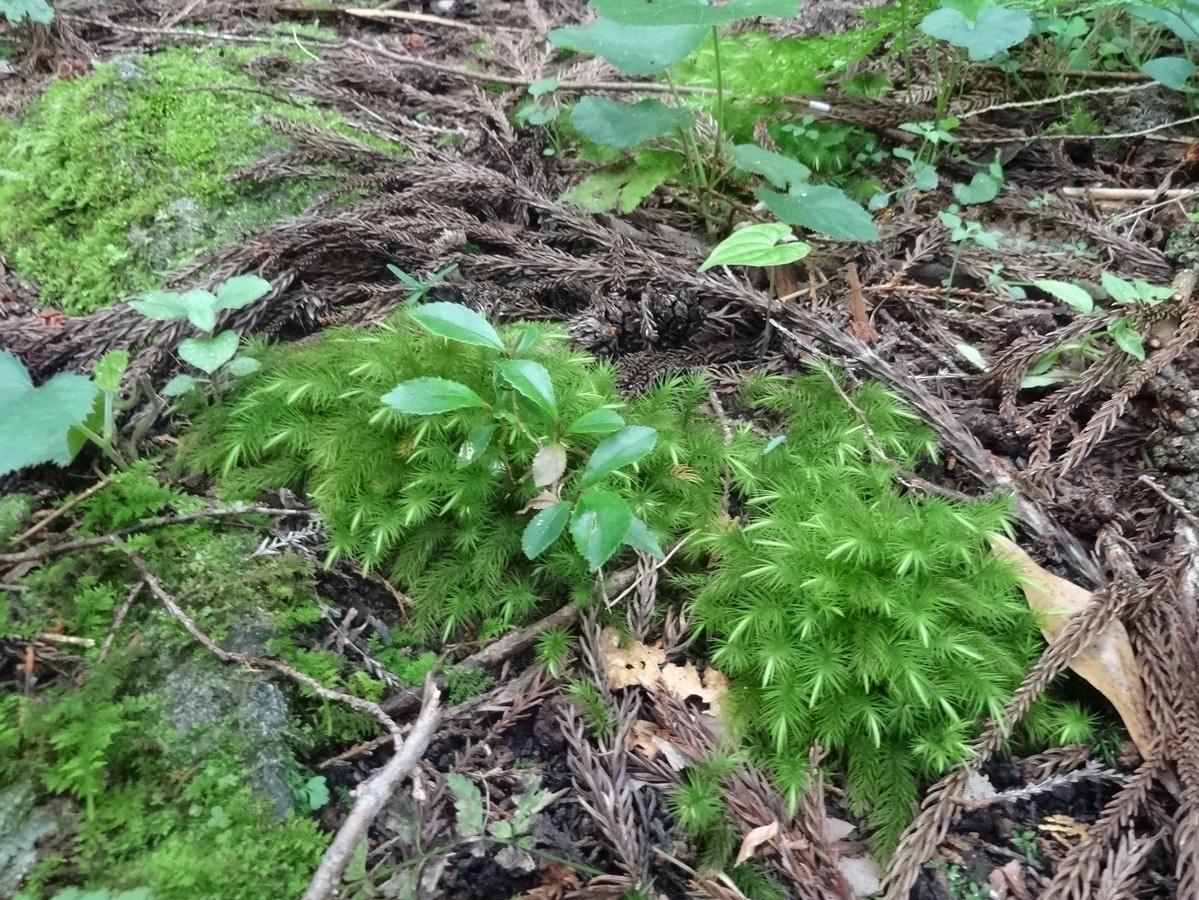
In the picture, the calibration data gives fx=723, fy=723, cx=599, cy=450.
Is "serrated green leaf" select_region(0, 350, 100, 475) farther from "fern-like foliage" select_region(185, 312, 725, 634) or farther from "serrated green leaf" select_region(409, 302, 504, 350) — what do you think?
"serrated green leaf" select_region(409, 302, 504, 350)

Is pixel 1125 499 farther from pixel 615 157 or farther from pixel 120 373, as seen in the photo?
pixel 120 373

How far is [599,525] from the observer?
1.57m

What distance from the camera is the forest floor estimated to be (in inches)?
57.7

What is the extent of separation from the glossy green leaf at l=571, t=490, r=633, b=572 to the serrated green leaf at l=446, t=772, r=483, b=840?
0.52m

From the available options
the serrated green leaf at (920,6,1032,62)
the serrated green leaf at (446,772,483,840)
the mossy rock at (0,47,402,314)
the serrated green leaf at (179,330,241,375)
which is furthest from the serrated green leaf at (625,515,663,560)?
the serrated green leaf at (920,6,1032,62)

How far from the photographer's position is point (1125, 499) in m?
1.99

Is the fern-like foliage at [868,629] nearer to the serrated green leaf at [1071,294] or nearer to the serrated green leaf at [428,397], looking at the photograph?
the serrated green leaf at [428,397]

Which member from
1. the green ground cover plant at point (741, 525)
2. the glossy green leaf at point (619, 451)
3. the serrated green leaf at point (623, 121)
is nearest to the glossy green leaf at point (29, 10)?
the green ground cover plant at point (741, 525)

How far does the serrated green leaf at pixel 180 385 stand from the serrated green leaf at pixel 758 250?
4.78 feet

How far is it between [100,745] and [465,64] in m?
3.47

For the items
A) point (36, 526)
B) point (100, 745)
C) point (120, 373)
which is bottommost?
point (100, 745)

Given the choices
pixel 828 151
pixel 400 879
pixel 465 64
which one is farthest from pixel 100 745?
pixel 465 64

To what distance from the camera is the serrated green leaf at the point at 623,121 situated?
251cm

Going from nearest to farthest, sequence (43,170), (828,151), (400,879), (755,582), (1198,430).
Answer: (400,879)
(755,582)
(1198,430)
(43,170)
(828,151)
